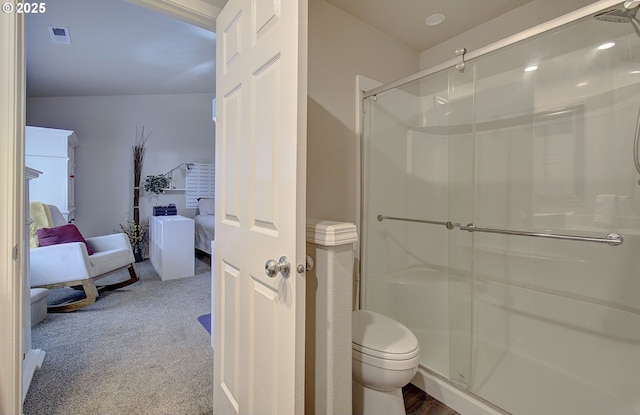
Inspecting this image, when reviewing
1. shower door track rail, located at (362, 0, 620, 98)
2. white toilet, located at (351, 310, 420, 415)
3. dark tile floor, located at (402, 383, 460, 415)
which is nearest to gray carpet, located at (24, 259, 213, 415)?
white toilet, located at (351, 310, 420, 415)

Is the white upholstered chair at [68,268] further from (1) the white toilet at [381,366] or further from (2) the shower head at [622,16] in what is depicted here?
(2) the shower head at [622,16]

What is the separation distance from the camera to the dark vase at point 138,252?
4.63 meters

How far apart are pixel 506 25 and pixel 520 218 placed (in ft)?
4.22

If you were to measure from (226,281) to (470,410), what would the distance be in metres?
1.41

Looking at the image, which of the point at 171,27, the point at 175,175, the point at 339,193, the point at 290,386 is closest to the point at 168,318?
the point at 339,193

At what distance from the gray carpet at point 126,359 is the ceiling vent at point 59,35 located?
2.54m

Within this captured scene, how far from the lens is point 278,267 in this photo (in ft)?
3.04

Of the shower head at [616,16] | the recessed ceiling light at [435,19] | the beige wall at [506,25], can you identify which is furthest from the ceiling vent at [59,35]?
the shower head at [616,16]

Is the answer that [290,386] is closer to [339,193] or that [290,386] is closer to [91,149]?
[339,193]

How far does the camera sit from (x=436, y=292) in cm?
218

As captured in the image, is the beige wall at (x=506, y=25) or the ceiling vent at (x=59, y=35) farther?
the ceiling vent at (x=59, y=35)

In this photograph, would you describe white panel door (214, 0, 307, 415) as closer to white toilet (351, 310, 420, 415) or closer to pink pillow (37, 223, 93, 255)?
white toilet (351, 310, 420, 415)

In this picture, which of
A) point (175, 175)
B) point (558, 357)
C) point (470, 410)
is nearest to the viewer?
point (470, 410)

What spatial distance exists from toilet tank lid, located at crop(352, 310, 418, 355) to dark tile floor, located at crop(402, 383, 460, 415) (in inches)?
19.9
